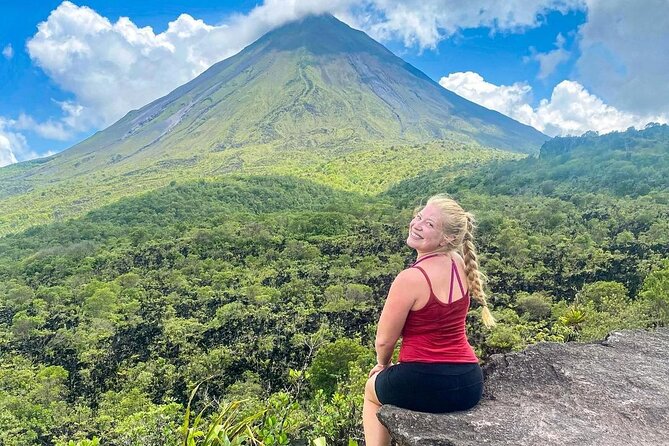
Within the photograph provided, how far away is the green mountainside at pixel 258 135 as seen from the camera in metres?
118

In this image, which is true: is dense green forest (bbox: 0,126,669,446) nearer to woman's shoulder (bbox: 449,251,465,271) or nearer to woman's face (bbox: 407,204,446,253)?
woman's shoulder (bbox: 449,251,465,271)

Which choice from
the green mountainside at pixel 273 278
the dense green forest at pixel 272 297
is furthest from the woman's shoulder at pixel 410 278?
the dense green forest at pixel 272 297

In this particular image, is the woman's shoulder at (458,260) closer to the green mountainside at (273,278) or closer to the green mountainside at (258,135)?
the green mountainside at (273,278)

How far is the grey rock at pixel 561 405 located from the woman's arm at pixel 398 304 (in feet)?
1.33

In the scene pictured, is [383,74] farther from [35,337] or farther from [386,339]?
[386,339]

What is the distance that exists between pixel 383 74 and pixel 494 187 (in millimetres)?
131007

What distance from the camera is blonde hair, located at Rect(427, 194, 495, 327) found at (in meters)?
2.87

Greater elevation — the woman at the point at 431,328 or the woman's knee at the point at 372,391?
the woman at the point at 431,328

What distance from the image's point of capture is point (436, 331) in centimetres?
278

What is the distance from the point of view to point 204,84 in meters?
190

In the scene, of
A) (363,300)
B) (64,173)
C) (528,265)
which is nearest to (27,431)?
(363,300)

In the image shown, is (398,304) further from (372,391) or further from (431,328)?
(372,391)

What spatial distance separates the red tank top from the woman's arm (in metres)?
0.06

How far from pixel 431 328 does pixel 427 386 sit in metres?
0.30
